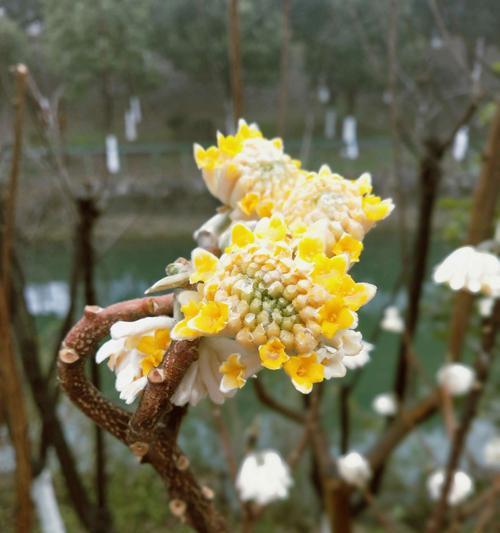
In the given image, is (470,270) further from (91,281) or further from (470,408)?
(91,281)

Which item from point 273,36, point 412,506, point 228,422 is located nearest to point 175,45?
point 273,36

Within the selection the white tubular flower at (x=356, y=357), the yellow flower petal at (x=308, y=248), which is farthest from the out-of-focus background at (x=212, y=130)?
the yellow flower petal at (x=308, y=248)

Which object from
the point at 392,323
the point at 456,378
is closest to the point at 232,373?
the point at 456,378

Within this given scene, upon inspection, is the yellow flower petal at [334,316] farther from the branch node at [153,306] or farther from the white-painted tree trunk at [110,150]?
the white-painted tree trunk at [110,150]

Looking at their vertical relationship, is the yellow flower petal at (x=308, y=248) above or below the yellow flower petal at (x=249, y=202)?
Answer: below

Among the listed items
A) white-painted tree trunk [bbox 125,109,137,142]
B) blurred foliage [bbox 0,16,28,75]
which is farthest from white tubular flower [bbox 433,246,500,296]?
white-painted tree trunk [bbox 125,109,137,142]

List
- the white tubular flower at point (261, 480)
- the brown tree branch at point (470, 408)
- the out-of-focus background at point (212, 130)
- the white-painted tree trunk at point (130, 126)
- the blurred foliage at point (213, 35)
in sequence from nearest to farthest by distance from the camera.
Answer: the brown tree branch at point (470, 408) < the white tubular flower at point (261, 480) < the out-of-focus background at point (212, 130) < the blurred foliage at point (213, 35) < the white-painted tree trunk at point (130, 126)

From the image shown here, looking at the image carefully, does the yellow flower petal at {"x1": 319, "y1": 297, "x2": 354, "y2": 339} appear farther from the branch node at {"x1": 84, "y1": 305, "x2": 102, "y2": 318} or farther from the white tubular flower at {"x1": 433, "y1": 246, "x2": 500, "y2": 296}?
the white tubular flower at {"x1": 433, "y1": 246, "x2": 500, "y2": 296}
